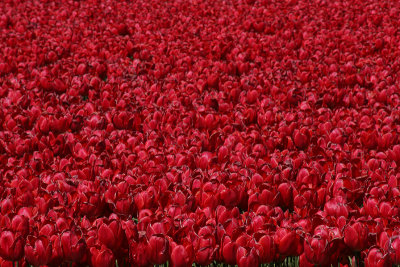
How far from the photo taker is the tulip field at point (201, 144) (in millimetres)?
2805

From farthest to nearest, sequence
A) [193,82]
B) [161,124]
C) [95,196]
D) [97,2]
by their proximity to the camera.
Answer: [97,2], [193,82], [161,124], [95,196]

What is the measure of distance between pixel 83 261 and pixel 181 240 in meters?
0.49

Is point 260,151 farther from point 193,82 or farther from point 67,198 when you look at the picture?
point 193,82

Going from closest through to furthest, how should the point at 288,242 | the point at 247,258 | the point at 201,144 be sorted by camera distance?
the point at 247,258 < the point at 288,242 < the point at 201,144

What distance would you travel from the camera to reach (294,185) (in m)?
3.44

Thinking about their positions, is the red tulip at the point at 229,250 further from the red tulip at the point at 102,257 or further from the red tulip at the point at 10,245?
the red tulip at the point at 10,245

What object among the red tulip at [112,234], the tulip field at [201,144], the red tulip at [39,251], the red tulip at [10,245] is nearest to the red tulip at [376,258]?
the tulip field at [201,144]

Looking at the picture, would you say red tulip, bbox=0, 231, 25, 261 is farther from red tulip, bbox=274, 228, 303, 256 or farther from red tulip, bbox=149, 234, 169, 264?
red tulip, bbox=274, 228, 303, 256

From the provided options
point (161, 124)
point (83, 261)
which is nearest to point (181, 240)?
point (83, 261)

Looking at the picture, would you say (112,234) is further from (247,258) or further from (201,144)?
(201,144)

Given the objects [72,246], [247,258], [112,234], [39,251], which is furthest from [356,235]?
[39,251]

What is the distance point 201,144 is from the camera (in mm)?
4191

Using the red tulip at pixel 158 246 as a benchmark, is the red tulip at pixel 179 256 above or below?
below

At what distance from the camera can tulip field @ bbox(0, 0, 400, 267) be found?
9.20ft
